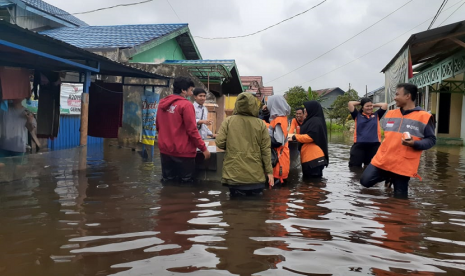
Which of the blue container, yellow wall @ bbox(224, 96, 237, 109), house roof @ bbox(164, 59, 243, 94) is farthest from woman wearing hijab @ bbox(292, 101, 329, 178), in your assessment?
yellow wall @ bbox(224, 96, 237, 109)

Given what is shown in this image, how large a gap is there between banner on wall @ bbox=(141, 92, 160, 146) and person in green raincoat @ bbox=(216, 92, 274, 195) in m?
5.56

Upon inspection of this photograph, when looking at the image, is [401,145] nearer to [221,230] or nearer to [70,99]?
[221,230]

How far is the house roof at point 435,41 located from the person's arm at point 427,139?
28.3 feet

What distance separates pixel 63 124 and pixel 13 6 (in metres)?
7.75

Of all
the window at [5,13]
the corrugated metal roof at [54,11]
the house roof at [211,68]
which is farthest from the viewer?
the corrugated metal roof at [54,11]

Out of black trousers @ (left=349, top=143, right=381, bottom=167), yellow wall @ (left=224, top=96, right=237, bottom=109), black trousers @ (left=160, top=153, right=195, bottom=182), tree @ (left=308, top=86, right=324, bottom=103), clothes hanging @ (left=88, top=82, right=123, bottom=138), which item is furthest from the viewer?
tree @ (left=308, top=86, right=324, bottom=103)

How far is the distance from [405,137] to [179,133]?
3.10m

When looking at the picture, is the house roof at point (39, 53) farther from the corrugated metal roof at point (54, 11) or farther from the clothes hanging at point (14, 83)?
the corrugated metal roof at point (54, 11)

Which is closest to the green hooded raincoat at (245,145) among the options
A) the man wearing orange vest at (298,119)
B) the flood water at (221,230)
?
the flood water at (221,230)

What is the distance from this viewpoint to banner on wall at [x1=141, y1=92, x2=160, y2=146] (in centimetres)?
1007

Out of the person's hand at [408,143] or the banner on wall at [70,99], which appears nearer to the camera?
the person's hand at [408,143]

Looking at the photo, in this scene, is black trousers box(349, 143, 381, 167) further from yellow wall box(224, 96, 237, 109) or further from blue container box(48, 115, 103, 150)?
yellow wall box(224, 96, 237, 109)

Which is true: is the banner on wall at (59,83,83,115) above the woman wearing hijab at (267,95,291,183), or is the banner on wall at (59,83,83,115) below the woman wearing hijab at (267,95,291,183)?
above

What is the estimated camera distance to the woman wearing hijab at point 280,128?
19.0 ft
